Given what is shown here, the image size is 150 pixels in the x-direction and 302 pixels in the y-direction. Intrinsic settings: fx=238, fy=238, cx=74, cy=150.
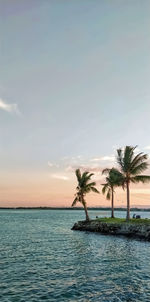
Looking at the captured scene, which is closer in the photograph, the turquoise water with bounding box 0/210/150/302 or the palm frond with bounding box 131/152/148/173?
the turquoise water with bounding box 0/210/150/302

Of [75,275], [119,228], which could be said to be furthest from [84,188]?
[75,275]

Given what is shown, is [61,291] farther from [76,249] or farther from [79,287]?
[76,249]

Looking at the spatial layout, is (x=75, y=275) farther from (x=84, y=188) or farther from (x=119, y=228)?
(x=84, y=188)

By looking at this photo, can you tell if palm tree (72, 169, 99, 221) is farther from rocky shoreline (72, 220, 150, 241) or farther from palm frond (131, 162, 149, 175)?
palm frond (131, 162, 149, 175)

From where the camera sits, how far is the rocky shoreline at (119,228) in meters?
36.0

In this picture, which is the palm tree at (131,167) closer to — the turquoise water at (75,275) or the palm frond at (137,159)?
the palm frond at (137,159)

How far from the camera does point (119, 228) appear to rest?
1615 inches

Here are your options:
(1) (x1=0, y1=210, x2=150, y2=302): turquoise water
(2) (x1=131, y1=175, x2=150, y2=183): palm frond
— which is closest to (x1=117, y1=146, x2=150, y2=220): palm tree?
(2) (x1=131, y1=175, x2=150, y2=183): palm frond

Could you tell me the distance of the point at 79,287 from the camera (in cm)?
1489

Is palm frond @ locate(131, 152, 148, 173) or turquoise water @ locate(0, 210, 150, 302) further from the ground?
palm frond @ locate(131, 152, 148, 173)

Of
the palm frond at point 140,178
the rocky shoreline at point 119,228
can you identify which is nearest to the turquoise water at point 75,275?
the rocky shoreline at point 119,228

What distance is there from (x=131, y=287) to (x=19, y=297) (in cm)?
690

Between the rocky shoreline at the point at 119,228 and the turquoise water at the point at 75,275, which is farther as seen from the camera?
the rocky shoreline at the point at 119,228

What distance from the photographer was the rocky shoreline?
118 ft
